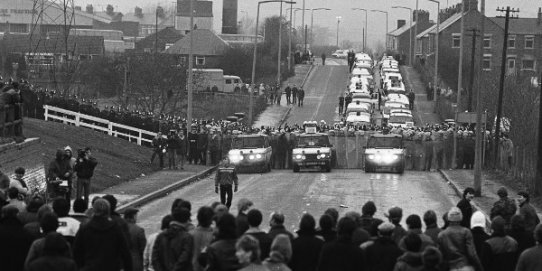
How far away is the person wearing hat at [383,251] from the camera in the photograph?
49.8 ft

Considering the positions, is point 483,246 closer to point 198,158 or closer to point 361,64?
point 198,158

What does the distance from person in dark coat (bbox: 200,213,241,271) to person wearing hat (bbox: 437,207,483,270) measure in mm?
2585

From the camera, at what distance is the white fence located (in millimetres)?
53594

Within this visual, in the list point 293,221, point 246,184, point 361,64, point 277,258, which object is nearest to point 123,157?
point 246,184

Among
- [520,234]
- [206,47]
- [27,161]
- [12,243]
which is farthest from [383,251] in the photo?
[206,47]

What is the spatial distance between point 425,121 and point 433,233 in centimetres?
6745

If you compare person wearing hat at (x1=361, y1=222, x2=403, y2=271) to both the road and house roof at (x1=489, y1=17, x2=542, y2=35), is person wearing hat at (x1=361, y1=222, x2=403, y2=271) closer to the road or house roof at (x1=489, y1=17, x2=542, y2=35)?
the road

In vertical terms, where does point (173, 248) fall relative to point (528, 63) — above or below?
above

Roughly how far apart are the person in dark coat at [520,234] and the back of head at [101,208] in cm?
517

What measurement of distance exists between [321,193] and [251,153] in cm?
1141

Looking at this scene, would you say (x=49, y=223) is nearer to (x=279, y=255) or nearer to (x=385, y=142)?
(x=279, y=255)

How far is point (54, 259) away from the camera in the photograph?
1381 cm

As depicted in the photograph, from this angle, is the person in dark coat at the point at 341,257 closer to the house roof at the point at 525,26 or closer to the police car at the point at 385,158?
the police car at the point at 385,158

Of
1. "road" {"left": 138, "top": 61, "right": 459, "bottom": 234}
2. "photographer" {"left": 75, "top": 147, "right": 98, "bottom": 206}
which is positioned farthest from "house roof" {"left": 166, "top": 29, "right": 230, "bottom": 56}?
"photographer" {"left": 75, "top": 147, "right": 98, "bottom": 206}
